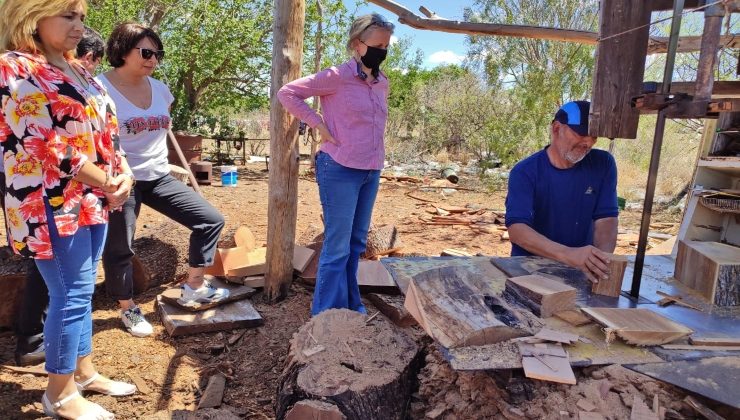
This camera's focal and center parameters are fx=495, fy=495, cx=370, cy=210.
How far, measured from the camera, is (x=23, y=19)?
2.05 m

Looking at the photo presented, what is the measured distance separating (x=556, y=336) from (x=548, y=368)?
17cm

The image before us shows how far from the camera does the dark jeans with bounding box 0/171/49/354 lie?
8.86 feet

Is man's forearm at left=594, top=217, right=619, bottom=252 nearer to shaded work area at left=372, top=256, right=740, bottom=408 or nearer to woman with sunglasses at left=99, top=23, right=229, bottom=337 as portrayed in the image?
shaded work area at left=372, top=256, right=740, bottom=408

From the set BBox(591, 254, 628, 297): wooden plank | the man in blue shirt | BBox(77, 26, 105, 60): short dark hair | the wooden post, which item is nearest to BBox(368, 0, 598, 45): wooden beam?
the wooden post

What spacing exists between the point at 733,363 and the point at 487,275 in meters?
0.96

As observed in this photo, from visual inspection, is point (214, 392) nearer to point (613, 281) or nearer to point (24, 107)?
point (24, 107)

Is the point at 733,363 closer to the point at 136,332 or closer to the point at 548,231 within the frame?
the point at 548,231

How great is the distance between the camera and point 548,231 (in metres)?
2.91

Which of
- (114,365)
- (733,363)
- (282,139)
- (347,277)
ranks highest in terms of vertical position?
(282,139)

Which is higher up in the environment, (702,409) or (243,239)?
(702,409)

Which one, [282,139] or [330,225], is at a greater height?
[282,139]

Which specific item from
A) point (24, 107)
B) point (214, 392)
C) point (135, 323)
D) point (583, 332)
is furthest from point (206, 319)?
point (583, 332)

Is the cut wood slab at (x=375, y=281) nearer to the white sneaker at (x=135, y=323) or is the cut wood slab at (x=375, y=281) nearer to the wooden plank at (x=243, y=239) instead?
the wooden plank at (x=243, y=239)

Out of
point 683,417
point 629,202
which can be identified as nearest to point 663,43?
point 683,417
